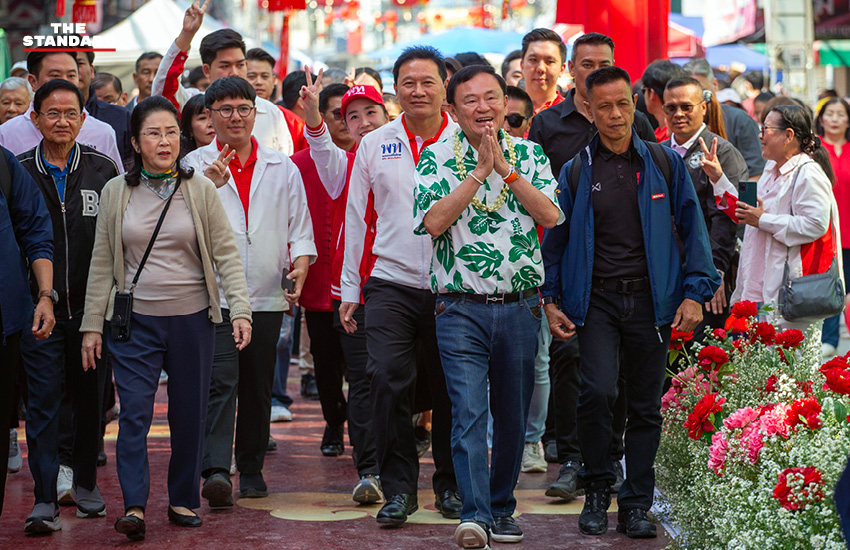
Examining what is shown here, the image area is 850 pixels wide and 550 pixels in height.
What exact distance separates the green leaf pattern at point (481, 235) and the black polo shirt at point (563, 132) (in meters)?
1.50

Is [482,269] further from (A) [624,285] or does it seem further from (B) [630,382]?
(B) [630,382]

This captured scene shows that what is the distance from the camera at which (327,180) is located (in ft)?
25.0

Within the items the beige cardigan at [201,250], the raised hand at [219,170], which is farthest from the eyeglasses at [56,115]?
the raised hand at [219,170]

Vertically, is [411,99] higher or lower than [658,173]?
higher

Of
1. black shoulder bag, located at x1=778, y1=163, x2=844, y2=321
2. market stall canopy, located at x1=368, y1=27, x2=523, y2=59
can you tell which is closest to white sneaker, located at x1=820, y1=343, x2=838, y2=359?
black shoulder bag, located at x1=778, y1=163, x2=844, y2=321

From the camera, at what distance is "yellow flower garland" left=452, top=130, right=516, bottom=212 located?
19.2ft

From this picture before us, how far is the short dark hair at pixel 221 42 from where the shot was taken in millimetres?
9008

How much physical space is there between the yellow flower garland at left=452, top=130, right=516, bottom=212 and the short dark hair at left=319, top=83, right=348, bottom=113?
2.51 m

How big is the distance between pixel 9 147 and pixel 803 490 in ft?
17.2

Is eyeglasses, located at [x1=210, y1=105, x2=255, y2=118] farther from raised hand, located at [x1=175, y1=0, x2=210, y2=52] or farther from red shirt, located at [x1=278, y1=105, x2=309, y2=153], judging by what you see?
red shirt, located at [x1=278, y1=105, x2=309, y2=153]

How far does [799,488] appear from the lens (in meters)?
4.46

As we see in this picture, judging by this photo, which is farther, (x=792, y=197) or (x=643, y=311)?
(x=792, y=197)

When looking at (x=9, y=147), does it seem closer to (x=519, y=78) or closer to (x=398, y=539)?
(x=398, y=539)

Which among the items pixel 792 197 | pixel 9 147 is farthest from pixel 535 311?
pixel 9 147
